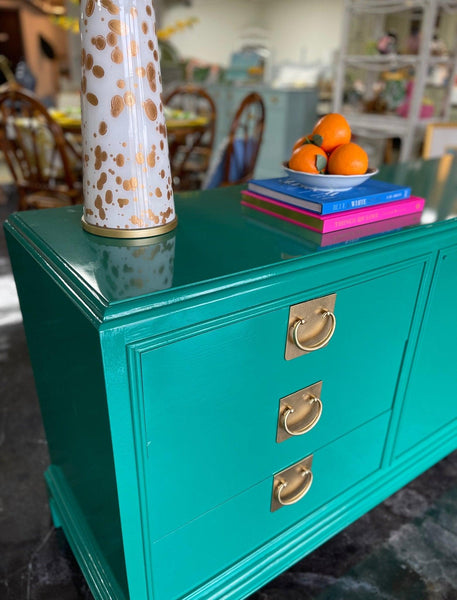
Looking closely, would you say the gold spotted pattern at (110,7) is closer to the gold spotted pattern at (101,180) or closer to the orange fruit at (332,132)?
the gold spotted pattern at (101,180)

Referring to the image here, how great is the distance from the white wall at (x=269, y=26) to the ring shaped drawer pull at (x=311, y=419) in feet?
23.3

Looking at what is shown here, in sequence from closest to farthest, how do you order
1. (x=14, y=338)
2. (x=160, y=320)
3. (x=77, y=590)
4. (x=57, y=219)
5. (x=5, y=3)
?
(x=160, y=320) → (x=57, y=219) → (x=77, y=590) → (x=14, y=338) → (x=5, y=3)

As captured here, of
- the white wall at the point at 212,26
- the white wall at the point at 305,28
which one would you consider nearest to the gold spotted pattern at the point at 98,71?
the white wall at the point at 305,28

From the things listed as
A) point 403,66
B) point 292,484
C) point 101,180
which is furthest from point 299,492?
point 403,66

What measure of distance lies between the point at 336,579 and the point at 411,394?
17.2 inches

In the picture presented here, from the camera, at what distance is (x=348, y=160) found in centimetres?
78

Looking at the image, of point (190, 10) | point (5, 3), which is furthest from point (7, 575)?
point (190, 10)

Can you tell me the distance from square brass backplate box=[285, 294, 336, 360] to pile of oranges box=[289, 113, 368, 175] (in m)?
0.23

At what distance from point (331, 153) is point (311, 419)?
470 millimetres

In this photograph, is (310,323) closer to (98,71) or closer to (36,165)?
(98,71)

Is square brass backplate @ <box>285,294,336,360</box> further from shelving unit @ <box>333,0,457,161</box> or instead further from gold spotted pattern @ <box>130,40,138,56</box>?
shelving unit @ <box>333,0,457,161</box>

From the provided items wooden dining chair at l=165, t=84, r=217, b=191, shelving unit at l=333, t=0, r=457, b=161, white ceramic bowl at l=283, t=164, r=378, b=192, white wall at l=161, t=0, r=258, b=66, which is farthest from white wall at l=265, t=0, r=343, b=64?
white ceramic bowl at l=283, t=164, r=378, b=192

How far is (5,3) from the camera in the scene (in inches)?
272

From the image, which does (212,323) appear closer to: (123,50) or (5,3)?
(123,50)
